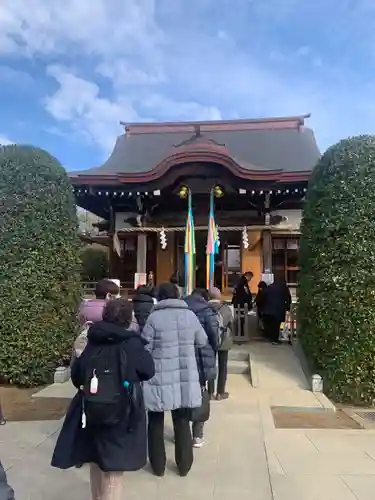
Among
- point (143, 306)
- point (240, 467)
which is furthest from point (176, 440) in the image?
point (143, 306)

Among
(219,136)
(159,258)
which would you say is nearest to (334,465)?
(159,258)

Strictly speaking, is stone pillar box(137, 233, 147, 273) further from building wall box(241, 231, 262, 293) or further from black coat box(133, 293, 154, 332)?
black coat box(133, 293, 154, 332)

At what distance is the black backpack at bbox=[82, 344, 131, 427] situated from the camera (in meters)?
3.00

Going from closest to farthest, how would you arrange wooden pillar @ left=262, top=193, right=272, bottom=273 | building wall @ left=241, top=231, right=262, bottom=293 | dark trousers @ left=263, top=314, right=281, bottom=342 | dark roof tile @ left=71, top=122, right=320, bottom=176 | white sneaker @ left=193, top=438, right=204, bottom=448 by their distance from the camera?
1. white sneaker @ left=193, top=438, right=204, bottom=448
2. dark trousers @ left=263, top=314, right=281, bottom=342
3. wooden pillar @ left=262, top=193, right=272, bottom=273
4. building wall @ left=241, top=231, right=262, bottom=293
5. dark roof tile @ left=71, top=122, right=320, bottom=176

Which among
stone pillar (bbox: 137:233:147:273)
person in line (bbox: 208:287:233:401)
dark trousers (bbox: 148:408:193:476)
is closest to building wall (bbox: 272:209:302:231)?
stone pillar (bbox: 137:233:147:273)

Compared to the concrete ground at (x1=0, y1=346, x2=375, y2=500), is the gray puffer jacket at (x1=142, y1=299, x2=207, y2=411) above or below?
above

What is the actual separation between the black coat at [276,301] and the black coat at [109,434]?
765 centimetres

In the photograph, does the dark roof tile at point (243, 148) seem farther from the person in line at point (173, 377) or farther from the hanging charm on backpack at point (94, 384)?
the hanging charm on backpack at point (94, 384)

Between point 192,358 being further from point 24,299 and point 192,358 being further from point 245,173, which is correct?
point 245,173

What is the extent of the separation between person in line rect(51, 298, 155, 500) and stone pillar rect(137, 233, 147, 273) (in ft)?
34.3

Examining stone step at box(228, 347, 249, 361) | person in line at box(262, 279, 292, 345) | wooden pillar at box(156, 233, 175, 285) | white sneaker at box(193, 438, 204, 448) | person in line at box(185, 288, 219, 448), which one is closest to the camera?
person in line at box(185, 288, 219, 448)

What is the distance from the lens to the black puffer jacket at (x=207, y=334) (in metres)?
4.48

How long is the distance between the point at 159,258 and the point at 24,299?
20.9 ft

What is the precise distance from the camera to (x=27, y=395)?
7676mm
